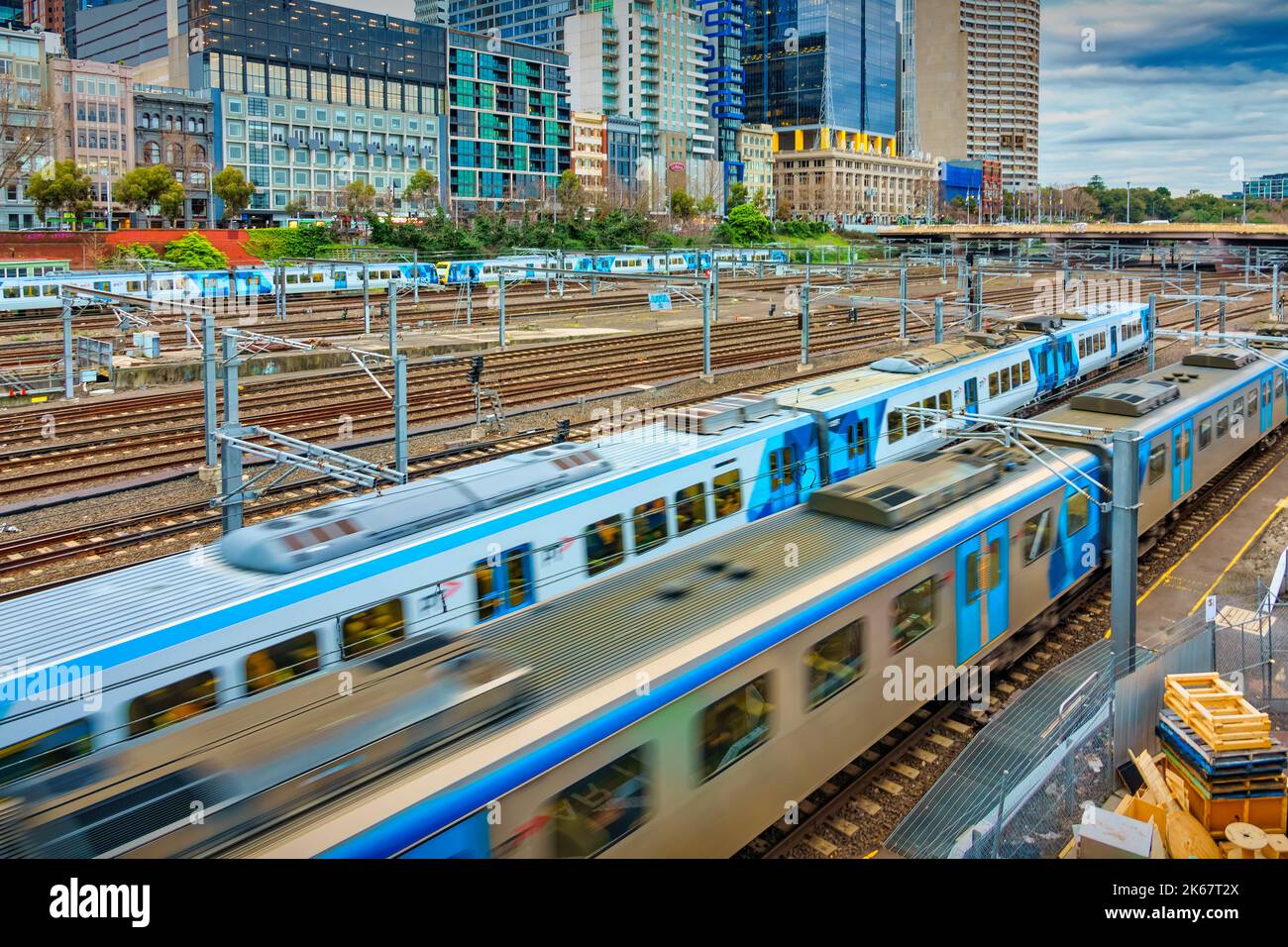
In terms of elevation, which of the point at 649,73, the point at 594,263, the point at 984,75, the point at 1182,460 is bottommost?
the point at 1182,460

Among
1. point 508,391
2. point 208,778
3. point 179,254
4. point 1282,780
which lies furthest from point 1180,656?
point 179,254

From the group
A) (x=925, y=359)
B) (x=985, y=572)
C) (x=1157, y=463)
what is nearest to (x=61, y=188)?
(x=925, y=359)

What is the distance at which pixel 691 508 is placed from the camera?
1627 cm

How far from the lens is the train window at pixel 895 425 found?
21359 millimetres

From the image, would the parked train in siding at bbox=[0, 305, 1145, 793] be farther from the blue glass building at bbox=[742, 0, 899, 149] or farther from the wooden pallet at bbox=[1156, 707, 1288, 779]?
the blue glass building at bbox=[742, 0, 899, 149]

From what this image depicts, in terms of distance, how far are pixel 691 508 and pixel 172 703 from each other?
8.31 m

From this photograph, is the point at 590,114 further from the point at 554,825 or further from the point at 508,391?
the point at 554,825

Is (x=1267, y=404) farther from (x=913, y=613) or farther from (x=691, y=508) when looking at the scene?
(x=913, y=613)

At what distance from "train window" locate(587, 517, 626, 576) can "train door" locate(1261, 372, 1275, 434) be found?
17.8 meters

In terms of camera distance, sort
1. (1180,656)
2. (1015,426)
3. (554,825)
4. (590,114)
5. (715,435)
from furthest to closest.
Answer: (590,114), (715,435), (1015,426), (1180,656), (554,825)

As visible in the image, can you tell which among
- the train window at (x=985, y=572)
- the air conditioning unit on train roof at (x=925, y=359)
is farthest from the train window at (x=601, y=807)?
the air conditioning unit on train roof at (x=925, y=359)

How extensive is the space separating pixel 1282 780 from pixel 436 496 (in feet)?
29.0
